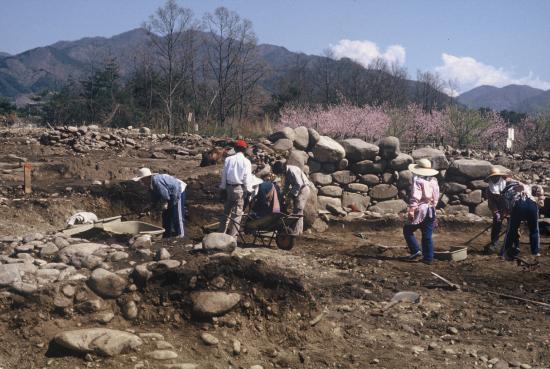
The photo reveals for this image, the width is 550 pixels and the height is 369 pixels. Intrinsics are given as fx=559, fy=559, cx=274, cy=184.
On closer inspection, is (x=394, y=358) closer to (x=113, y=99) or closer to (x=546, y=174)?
(x=546, y=174)

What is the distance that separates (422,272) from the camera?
7199 millimetres

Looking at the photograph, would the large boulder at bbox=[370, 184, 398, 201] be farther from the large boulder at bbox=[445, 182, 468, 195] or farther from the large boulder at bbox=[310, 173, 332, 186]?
the large boulder at bbox=[445, 182, 468, 195]

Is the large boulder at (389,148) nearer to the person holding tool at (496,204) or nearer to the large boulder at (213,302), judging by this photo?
the person holding tool at (496,204)

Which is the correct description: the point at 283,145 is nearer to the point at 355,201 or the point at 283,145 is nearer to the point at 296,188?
the point at 355,201

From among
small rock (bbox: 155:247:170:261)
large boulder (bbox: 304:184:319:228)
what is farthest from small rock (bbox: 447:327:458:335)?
large boulder (bbox: 304:184:319:228)

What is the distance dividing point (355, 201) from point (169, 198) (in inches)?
217

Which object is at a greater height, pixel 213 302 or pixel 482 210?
pixel 213 302

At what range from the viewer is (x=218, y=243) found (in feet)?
19.5

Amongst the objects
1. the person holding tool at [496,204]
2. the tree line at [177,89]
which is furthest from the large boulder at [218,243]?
the tree line at [177,89]

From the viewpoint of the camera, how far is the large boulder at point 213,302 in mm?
4688

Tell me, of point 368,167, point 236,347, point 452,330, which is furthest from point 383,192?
point 236,347

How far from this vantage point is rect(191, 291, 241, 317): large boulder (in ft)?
15.4

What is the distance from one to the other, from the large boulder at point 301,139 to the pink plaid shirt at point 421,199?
488cm

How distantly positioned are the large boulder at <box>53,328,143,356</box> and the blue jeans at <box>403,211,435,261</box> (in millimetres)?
4539
